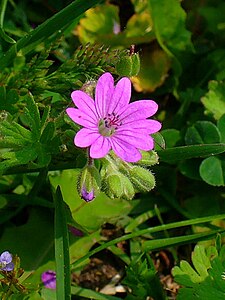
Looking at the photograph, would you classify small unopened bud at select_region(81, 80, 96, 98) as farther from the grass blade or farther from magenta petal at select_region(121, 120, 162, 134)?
the grass blade

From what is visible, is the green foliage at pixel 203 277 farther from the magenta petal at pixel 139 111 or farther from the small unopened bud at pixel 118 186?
the magenta petal at pixel 139 111

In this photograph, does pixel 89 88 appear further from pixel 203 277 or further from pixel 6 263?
pixel 203 277

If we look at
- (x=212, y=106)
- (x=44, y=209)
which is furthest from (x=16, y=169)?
(x=212, y=106)

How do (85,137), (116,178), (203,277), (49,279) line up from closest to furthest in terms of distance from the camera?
(85,137), (116,178), (203,277), (49,279)

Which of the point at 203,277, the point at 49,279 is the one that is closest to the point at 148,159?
the point at 203,277

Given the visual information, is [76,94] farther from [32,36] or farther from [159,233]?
[159,233]
